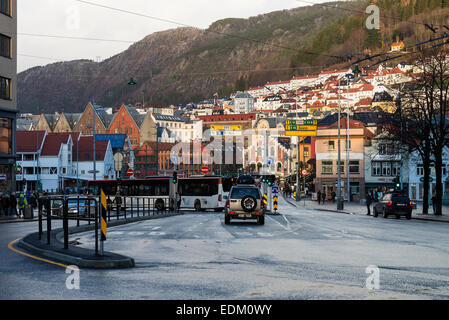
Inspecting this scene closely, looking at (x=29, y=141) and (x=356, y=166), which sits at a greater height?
(x=29, y=141)

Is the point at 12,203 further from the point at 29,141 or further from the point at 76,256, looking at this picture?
the point at 29,141

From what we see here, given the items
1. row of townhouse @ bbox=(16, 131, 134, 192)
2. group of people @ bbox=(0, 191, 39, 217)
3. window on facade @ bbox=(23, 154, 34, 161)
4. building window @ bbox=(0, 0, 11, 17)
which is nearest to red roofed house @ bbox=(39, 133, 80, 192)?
row of townhouse @ bbox=(16, 131, 134, 192)

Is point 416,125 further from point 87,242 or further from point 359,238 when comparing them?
point 87,242

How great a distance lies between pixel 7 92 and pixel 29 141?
71911 millimetres

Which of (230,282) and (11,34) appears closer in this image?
(230,282)

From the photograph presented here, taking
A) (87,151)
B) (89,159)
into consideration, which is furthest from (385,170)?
(87,151)

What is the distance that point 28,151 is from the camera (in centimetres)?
11412

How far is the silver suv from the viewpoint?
29938mm

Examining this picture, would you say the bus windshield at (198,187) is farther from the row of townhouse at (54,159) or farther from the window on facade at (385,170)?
the row of townhouse at (54,159)

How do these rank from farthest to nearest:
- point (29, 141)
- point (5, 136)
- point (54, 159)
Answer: point (29, 141), point (54, 159), point (5, 136)

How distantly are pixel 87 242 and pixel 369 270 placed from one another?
387 inches

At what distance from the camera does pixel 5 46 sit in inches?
1892
